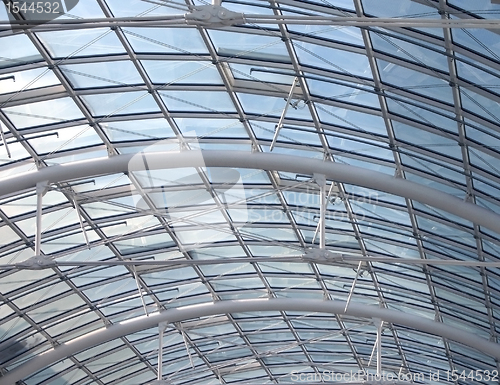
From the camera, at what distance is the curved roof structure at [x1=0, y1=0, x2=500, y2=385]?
25625 millimetres

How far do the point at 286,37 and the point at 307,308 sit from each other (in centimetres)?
2309

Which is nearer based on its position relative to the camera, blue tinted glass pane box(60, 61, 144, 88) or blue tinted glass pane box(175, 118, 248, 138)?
blue tinted glass pane box(60, 61, 144, 88)

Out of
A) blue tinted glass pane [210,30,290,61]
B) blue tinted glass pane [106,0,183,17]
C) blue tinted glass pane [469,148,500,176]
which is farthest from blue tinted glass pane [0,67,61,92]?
blue tinted glass pane [469,148,500,176]

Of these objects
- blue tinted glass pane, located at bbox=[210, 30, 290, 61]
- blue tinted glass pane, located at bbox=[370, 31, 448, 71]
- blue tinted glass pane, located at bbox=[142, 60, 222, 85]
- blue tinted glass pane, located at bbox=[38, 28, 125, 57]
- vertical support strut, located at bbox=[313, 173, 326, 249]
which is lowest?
vertical support strut, located at bbox=[313, 173, 326, 249]

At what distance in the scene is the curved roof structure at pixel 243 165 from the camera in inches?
1009

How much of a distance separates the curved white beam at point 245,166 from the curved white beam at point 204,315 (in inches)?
580

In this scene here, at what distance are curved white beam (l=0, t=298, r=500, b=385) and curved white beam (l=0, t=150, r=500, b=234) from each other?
14737 mm

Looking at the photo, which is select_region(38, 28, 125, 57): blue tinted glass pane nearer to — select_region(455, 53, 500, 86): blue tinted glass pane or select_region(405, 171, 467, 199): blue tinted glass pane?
select_region(455, 53, 500, 86): blue tinted glass pane

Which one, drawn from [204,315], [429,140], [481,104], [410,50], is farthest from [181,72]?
[204,315]

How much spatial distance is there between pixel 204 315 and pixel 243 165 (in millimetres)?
16901

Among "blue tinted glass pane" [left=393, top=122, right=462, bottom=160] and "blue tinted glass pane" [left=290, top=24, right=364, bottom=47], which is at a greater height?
"blue tinted glass pane" [left=290, top=24, right=364, bottom=47]

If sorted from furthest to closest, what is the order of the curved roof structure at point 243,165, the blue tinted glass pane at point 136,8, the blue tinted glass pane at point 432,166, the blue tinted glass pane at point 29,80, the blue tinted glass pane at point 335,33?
the blue tinted glass pane at point 432,166 → the blue tinted glass pane at point 29,80 → the blue tinted glass pane at point 335,33 → the curved roof structure at point 243,165 → the blue tinted glass pane at point 136,8

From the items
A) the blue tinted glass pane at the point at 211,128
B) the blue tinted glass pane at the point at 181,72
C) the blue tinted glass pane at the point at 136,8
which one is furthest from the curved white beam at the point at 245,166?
the blue tinted glass pane at the point at 136,8

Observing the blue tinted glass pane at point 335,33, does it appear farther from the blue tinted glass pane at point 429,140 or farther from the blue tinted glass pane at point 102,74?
the blue tinted glass pane at point 102,74
